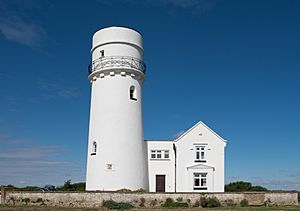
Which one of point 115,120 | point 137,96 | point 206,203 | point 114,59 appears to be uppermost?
point 114,59

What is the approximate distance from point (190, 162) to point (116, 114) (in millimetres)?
7994

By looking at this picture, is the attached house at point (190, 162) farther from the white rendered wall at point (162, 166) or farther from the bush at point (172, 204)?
the bush at point (172, 204)

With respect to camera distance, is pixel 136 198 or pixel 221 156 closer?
pixel 136 198

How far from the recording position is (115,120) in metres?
31.5

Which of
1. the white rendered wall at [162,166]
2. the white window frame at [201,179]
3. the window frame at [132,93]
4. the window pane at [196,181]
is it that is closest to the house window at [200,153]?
the white window frame at [201,179]

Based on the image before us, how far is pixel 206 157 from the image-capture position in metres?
34.3

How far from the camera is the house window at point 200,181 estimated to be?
33.9 meters

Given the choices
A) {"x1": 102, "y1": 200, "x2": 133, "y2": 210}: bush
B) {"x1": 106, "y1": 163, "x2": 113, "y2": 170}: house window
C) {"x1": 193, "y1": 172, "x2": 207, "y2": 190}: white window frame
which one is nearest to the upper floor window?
{"x1": 193, "y1": 172, "x2": 207, "y2": 190}: white window frame

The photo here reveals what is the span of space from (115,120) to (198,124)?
7826 mm

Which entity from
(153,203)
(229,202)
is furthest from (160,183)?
(229,202)

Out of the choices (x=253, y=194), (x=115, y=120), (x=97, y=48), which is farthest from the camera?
(x=97, y=48)

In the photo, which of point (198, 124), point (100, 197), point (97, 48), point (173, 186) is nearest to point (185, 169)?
point (173, 186)

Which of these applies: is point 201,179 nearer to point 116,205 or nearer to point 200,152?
point 200,152

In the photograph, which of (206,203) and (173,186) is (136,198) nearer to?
(206,203)
